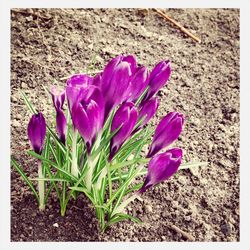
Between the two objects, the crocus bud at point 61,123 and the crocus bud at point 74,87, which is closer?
the crocus bud at point 74,87

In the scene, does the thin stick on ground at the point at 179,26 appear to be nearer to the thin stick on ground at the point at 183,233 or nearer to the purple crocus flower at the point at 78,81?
the thin stick on ground at the point at 183,233

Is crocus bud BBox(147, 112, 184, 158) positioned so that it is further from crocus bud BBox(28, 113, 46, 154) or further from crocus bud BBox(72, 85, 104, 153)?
crocus bud BBox(28, 113, 46, 154)

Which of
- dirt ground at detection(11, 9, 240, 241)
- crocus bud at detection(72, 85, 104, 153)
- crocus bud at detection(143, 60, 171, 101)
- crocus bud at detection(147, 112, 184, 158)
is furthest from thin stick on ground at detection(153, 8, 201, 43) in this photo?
crocus bud at detection(72, 85, 104, 153)

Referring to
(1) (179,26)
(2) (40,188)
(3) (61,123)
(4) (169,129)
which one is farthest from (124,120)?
(1) (179,26)

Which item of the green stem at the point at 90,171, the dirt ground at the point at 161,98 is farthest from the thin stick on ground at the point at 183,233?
the green stem at the point at 90,171

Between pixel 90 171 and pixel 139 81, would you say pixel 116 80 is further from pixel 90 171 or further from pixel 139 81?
pixel 90 171

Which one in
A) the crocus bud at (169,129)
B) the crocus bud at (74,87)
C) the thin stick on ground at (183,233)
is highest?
the crocus bud at (74,87)
